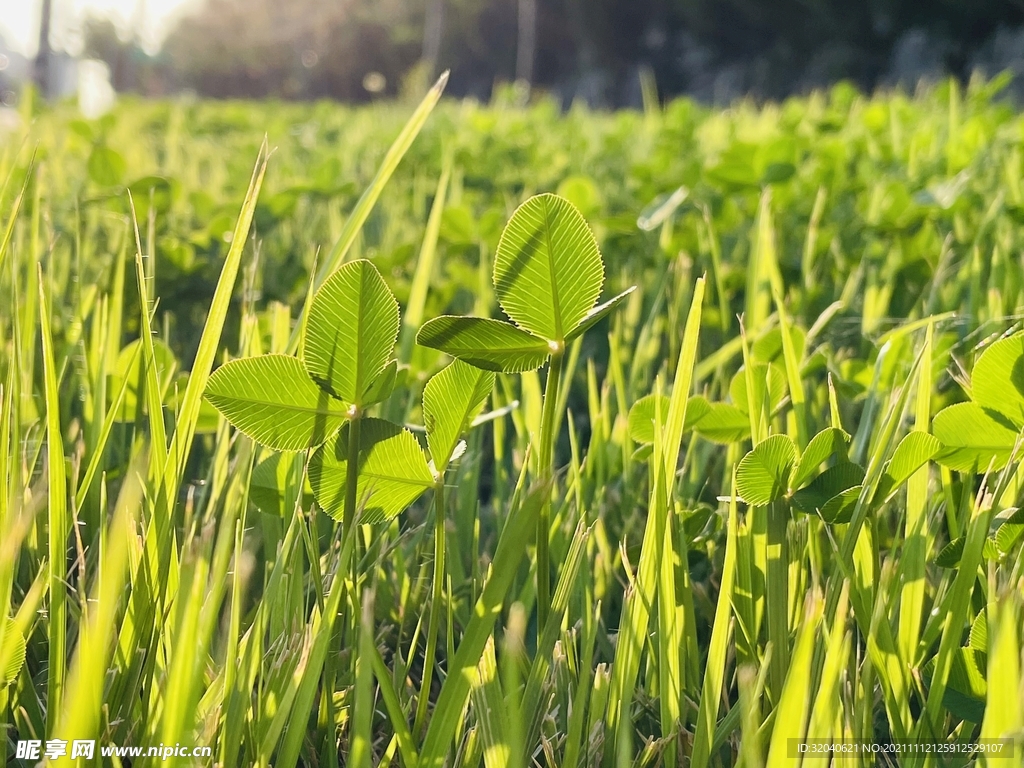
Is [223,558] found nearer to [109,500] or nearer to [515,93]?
[109,500]

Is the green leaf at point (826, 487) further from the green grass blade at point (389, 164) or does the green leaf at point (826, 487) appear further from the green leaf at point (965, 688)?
the green grass blade at point (389, 164)

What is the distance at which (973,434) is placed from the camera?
542 millimetres

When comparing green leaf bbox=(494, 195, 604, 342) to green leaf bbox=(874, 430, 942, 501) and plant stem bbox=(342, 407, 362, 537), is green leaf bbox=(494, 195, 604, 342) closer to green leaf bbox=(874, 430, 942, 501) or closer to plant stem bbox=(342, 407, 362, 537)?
plant stem bbox=(342, 407, 362, 537)

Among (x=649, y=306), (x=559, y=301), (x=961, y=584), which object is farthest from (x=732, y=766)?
(x=649, y=306)

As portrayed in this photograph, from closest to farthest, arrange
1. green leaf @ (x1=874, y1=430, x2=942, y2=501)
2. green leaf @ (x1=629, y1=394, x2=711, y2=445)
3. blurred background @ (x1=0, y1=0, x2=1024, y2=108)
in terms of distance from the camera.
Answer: green leaf @ (x1=874, y1=430, x2=942, y2=501)
green leaf @ (x1=629, y1=394, x2=711, y2=445)
blurred background @ (x1=0, y1=0, x2=1024, y2=108)

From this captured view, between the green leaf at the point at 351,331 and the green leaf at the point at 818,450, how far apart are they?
26 centimetres

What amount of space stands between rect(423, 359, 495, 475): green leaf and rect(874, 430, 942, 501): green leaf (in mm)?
247

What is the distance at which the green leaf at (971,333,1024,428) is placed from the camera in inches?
20.3

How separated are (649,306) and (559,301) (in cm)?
85

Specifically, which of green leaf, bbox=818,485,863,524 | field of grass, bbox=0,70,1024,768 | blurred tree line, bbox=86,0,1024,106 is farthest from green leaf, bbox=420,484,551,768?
blurred tree line, bbox=86,0,1024,106

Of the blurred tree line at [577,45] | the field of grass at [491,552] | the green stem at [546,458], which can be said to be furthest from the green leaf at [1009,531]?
the blurred tree line at [577,45]

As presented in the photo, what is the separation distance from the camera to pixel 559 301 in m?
0.45

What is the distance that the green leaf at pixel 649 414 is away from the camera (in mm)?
631

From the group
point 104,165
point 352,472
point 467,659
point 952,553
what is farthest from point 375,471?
point 104,165
